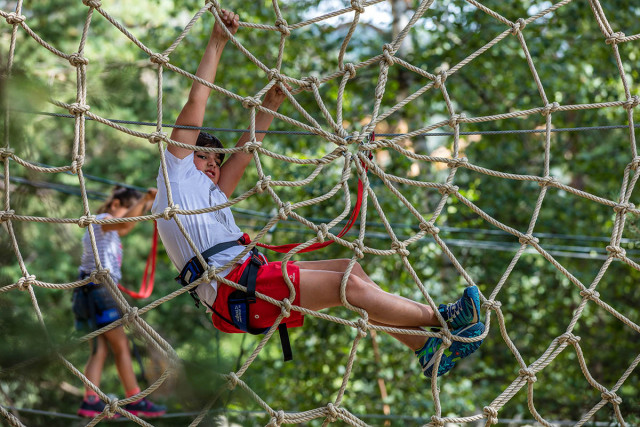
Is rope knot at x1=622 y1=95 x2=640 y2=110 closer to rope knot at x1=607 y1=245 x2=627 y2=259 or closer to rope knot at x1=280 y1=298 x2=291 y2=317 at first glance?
rope knot at x1=607 y1=245 x2=627 y2=259

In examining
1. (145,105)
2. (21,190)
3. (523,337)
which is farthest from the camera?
(145,105)

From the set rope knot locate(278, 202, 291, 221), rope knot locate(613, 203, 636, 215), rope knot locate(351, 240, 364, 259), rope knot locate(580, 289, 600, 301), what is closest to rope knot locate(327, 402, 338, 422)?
rope knot locate(351, 240, 364, 259)

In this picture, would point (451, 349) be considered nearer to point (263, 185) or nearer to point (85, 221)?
point (263, 185)

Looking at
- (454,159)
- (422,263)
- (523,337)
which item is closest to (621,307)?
(523,337)

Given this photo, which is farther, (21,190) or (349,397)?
(349,397)

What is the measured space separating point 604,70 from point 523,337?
1.64 metres

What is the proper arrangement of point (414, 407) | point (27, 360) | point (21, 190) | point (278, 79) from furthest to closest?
1. point (414, 407)
2. point (21, 190)
3. point (278, 79)
4. point (27, 360)

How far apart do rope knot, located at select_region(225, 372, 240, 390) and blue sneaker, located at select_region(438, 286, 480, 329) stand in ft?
1.90

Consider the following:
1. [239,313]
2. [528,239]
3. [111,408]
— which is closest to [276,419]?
[239,313]

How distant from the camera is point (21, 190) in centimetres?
246

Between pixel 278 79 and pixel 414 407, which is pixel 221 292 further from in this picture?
pixel 414 407

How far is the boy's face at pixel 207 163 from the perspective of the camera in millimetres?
2154

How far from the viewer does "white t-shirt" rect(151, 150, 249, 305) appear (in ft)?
6.41

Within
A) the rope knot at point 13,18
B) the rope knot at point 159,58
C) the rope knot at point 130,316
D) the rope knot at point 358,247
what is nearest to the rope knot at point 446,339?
the rope knot at point 358,247
